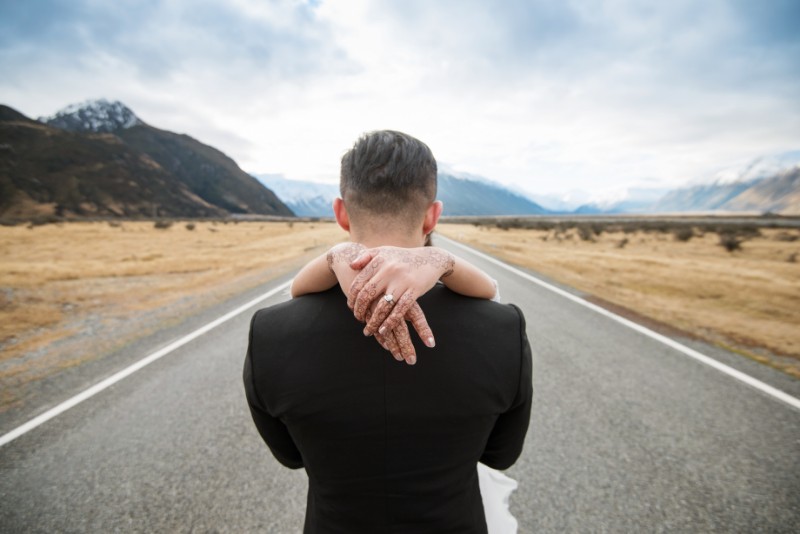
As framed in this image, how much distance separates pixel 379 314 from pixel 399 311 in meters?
0.05

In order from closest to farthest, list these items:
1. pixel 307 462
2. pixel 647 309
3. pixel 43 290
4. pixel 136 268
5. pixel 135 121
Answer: pixel 307 462 < pixel 647 309 < pixel 43 290 < pixel 136 268 < pixel 135 121

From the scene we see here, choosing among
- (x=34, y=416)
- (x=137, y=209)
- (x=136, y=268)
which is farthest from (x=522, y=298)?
(x=137, y=209)

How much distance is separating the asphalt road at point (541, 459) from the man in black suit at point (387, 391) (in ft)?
5.05

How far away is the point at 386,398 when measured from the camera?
3.24 ft

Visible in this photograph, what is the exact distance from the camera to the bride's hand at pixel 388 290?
0.83 m

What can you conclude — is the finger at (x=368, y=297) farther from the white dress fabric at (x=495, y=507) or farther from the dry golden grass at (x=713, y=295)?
the dry golden grass at (x=713, y=295)

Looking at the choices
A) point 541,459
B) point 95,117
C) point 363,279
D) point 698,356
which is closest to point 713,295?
point 698,356

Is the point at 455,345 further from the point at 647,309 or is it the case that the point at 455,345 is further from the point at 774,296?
the point at 774,296

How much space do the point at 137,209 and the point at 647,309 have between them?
99.5 m

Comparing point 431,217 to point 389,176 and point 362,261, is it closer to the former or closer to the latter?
point 389,176

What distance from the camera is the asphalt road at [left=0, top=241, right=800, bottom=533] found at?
2.21 meters

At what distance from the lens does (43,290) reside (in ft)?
30.4

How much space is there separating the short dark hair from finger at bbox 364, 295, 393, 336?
43 centimetres

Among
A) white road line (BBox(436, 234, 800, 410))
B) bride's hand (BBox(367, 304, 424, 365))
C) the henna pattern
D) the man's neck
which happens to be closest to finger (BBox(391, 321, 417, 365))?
bride's hand (BBox(367, 304, 424, 365))
